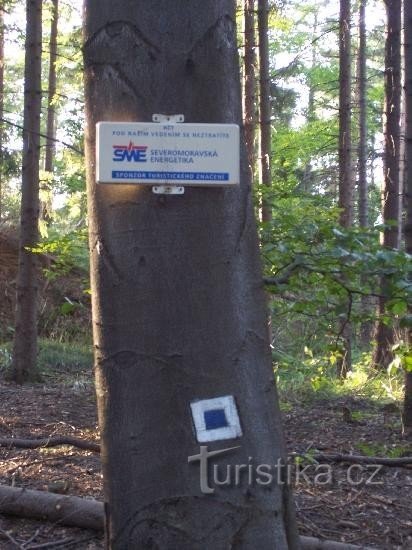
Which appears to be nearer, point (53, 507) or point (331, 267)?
point (331, 267)

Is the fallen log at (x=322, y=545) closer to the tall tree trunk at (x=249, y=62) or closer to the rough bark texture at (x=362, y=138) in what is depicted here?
the tall tree trunk at (x=249, y=62)

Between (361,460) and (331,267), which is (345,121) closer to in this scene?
(361,460)

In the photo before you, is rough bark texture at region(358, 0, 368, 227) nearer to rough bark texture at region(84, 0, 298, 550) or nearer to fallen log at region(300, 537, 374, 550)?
fallen log at region(300, 537, 374, 550)

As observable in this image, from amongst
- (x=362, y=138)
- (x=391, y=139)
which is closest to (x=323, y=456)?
(x=391, y=139)

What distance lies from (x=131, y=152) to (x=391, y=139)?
469 inches

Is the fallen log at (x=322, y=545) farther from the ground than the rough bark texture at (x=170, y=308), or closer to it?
closer to it

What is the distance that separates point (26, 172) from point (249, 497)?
9.04m

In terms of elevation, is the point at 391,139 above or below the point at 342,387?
above

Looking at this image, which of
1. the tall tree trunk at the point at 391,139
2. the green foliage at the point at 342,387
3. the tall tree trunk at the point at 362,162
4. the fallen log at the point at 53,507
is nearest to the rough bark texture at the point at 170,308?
the fallen log at the point at 53,507

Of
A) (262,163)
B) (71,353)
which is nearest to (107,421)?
(71,353)

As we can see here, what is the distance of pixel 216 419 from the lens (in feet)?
6.90

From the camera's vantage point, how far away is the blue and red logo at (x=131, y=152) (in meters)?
2.12

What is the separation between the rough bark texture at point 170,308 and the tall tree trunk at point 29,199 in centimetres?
852

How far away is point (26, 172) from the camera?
413 inches
